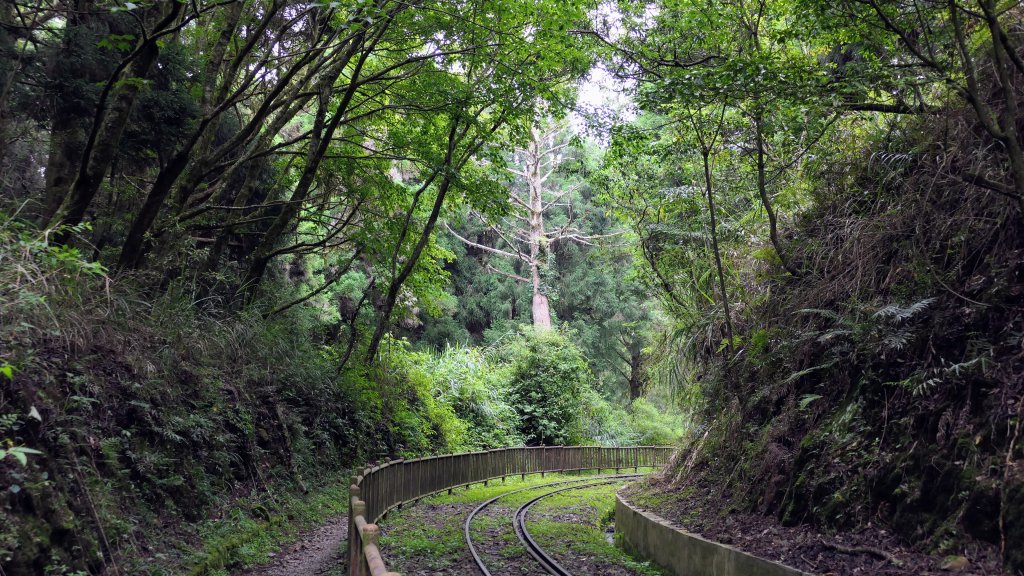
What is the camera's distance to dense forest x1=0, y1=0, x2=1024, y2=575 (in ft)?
21.5

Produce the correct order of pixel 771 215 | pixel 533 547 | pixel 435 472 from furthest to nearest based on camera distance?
pixel 435 472 → pixel 533 547 → pixel 771 215

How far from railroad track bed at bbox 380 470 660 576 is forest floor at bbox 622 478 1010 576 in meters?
1.32

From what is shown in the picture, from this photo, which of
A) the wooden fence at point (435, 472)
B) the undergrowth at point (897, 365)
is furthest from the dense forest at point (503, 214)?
the wooden fence at point (435, 472)

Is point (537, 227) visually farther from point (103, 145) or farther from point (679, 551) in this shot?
point (679, 551)

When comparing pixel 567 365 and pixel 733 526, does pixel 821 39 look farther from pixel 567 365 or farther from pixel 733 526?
pixel 567 365

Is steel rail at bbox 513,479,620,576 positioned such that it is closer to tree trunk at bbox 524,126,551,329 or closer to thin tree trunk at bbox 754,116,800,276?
thin tree trunk at bbox 754,116,800,276

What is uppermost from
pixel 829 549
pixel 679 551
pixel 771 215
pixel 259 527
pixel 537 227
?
pixel 537 227

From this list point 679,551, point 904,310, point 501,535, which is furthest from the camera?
point 501,535

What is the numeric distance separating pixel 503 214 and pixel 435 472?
21.6 ft

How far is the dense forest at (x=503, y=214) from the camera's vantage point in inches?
258

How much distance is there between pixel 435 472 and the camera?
16.5 m

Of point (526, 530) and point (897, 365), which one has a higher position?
point (897, 365)

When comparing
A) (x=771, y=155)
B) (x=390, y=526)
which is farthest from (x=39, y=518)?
(x=771, y=155)

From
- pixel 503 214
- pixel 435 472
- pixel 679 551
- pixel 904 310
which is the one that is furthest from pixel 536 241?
pixel 904 310
